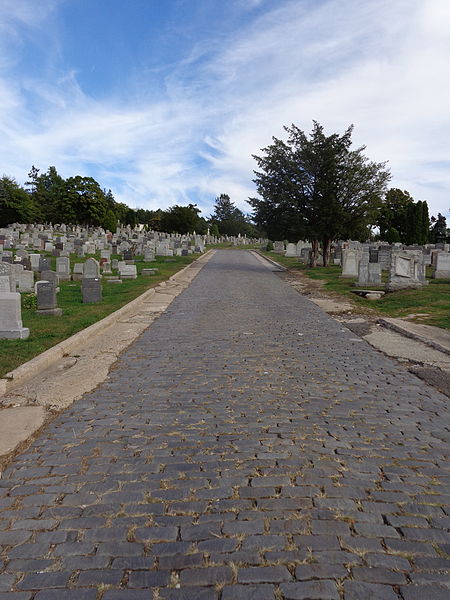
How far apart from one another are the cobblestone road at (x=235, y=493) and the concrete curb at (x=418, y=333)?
8.11 ft

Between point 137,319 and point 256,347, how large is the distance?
14.2 feet

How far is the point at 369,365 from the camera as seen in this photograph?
6.89 m

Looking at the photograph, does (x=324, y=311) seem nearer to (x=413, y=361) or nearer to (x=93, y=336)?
(x=413, y=361)

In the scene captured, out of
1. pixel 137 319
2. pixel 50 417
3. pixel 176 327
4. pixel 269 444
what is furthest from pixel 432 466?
pixel 137 319

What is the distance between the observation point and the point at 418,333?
934cm

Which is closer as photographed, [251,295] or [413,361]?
[413,361]

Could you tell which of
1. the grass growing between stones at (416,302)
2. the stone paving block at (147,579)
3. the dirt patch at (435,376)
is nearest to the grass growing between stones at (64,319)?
the stone paving block at (147,579)

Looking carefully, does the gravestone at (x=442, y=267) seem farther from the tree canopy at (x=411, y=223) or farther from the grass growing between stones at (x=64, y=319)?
the tree canopy at (x=411, y=223)

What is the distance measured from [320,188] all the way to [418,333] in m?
19.0

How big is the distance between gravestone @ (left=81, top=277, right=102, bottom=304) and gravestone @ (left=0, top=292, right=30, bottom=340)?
4873 millimetres

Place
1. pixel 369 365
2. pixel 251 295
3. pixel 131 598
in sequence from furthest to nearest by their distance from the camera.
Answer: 1. pixel 251 295
2. pixel 369 365
3. pixel 131 598

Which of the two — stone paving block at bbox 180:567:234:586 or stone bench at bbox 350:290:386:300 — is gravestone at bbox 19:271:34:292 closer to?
stone bench at bbox 350:290:386:300

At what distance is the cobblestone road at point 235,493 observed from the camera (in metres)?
2.41

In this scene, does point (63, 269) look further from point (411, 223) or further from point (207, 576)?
point (411, 223)
